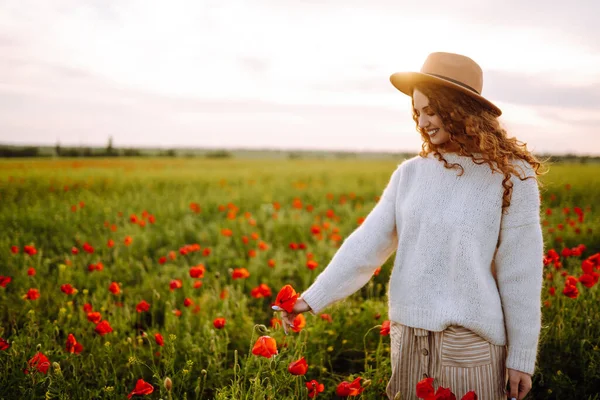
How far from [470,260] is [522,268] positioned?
18 cm

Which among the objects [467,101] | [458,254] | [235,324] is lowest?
[235,324]

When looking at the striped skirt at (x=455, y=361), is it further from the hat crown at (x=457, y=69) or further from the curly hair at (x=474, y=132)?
the hat crown at (x=457, y=69)

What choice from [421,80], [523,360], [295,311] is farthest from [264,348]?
[421,80]

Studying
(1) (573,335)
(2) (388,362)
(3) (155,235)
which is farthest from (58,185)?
(1) (573,335)

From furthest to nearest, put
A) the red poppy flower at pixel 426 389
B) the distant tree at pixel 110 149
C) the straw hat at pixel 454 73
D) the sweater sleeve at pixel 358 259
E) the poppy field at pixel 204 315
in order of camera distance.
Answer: the distant tree at pixel 110 149 < the poppy field at pixel 204 315 < the sweater sleeve at pixel 358 259 < the straw hat at pixel 454 73 < the red poppy flower at pixel 426 389

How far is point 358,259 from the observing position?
177cm

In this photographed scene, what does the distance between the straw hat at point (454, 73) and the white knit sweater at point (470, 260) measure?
28 cm

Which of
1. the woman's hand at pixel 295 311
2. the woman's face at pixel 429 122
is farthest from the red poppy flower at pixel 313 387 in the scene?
the woman's face at pixel 429 122

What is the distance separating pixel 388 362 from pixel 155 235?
3937mm

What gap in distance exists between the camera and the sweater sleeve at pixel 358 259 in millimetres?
1751

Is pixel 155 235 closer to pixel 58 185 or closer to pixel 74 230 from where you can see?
pixel 74 230

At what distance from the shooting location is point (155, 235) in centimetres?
534

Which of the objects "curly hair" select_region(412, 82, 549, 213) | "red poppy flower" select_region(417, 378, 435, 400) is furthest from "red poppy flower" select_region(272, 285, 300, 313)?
"curly hair" select_region(412, 82, 549, 213)

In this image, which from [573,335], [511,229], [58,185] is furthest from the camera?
[58,185]
